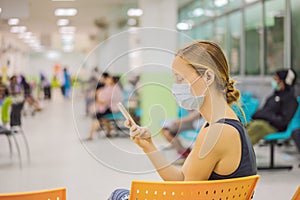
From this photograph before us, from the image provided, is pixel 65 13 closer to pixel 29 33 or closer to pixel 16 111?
pixel 29 33

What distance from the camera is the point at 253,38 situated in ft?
26.0

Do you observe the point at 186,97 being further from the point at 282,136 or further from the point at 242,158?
the point at 282,136

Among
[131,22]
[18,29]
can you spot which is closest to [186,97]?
[18,29]

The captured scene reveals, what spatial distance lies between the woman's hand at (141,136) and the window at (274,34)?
17.8 ft

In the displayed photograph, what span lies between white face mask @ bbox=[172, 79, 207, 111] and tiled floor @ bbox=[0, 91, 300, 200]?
0.40 metres

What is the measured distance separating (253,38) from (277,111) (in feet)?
9.41

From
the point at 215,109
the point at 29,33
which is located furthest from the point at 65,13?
the point at 215,109

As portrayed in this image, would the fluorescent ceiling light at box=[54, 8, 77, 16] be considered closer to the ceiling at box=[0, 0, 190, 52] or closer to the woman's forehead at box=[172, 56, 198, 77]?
the ceiling at box=[0, 0, 190, 52]

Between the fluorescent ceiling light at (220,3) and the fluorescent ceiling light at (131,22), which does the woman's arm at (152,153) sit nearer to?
the fluorescent ceiling light at (131,22)

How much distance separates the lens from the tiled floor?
8.61ft

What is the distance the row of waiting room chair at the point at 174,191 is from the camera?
1.61 meters

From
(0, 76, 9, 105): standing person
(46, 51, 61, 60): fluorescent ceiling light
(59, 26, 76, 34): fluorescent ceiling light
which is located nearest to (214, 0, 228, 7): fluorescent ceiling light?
(59, 26, 76, 34): fluorescent ceiling light

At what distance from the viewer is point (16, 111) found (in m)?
5.58

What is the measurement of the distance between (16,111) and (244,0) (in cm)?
455
